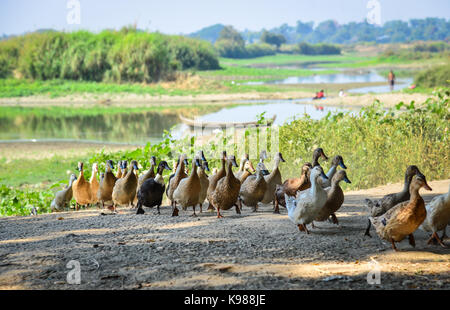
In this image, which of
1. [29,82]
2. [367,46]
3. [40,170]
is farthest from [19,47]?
[367,46]

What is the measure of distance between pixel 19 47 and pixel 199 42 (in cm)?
2353

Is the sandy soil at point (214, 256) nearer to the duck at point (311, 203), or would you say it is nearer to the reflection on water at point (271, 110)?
the duck at point (311, 203)

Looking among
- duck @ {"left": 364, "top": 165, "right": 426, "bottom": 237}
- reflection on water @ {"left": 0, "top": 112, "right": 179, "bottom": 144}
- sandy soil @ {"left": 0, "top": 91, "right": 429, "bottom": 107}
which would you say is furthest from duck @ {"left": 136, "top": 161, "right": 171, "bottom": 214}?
sandy soil @ {"left": 0, "top": 91, "right": 429, "bottom": 107}

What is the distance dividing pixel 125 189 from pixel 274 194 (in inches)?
103

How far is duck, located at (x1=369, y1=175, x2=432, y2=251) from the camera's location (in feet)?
20.2

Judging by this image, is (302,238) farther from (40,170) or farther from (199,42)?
(199,42)

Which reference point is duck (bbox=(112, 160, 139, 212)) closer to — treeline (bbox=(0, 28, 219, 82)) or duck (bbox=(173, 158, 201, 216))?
duck (bbox=(173, 158, 201, 216))

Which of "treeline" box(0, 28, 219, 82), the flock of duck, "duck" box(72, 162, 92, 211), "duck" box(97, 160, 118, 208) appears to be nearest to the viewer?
the flock of duck

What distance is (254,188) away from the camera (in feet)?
29.2

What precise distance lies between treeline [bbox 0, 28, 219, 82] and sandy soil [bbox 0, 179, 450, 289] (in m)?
46.6

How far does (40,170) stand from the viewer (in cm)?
1928

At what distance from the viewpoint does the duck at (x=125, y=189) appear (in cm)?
965

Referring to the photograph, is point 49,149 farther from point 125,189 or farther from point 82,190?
point 125,189

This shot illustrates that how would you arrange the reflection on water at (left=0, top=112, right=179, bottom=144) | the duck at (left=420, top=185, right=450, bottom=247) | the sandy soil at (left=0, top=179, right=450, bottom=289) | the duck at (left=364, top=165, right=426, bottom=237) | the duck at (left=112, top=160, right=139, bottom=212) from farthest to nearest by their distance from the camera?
the reflection on water at (left=0, top=112, right=179, bottom=144) → the duck at (left=112, top=160, right=139, bottom=212) → the duck at (left=364, top=165, right=426, bottom=237) → the duck at (left=420, top=185, right=450, bottom=247) → the sandy soil at (left=0, top=179, right=450, bottom=289)
